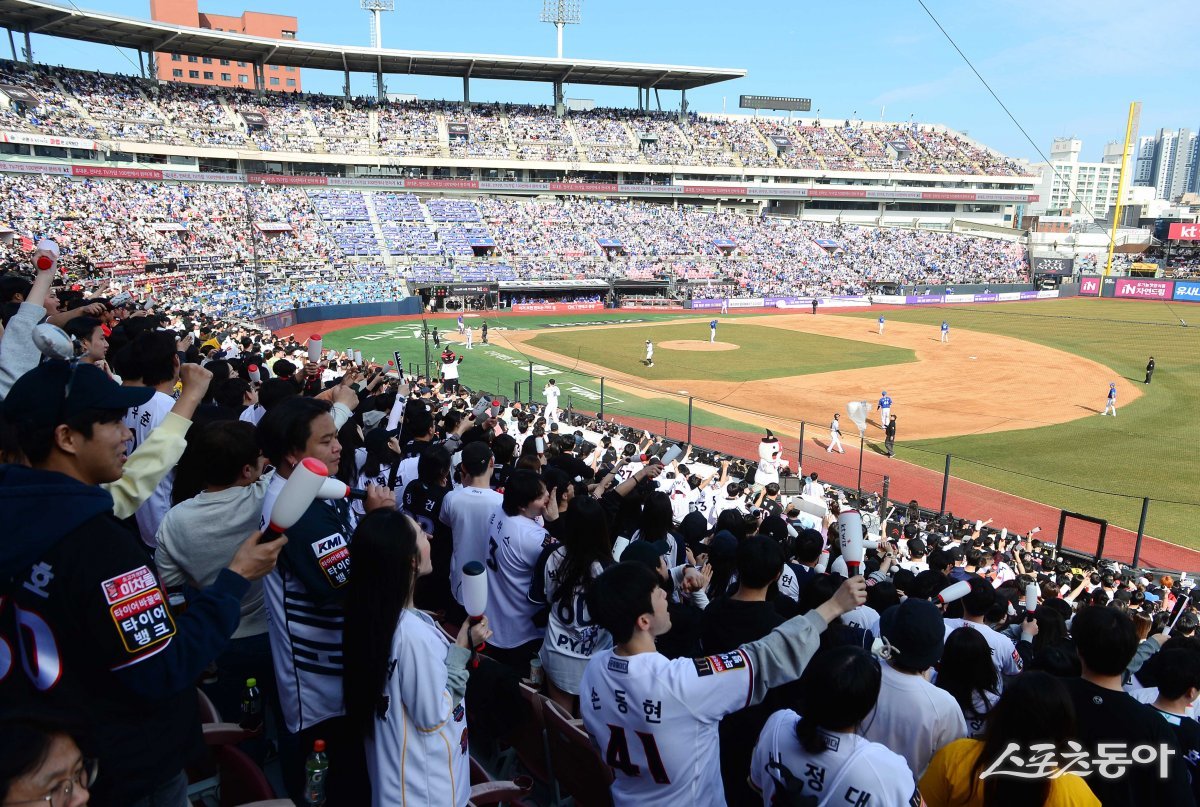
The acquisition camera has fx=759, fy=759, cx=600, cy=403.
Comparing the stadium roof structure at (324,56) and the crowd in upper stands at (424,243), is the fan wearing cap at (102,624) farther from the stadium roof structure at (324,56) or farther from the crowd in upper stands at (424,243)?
the stadium roof structure at (324,56)

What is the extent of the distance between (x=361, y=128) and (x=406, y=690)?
72.1m

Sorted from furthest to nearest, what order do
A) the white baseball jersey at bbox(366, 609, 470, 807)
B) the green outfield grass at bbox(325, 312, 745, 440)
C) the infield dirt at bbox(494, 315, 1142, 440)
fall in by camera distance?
1. the infield dirt at bbox(494, 315, 1142, 440)
2. the green outfield grass at bbox(325, 312, 745, 440)
3. the white baseball jersey at bbox(366, 609, 470, 807)

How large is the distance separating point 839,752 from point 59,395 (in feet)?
11.4

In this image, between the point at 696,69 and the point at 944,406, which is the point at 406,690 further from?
the point at 696,69

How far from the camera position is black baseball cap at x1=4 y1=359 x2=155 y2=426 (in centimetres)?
303

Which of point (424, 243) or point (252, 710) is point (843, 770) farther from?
point (424, 243)

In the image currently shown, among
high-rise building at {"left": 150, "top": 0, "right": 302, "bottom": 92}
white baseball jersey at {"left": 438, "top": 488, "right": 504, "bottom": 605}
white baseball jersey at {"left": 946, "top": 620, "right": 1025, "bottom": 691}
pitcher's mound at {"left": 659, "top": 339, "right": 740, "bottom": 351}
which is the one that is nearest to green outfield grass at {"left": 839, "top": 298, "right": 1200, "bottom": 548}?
white baseball jersey at {"left": 946, "top": 620, "right": 1025, "bottom": 691}

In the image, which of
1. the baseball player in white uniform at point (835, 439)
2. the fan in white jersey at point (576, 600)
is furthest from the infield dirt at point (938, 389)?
the fan in white jersey at point (576, 600)

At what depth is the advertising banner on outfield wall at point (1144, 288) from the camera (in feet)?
227

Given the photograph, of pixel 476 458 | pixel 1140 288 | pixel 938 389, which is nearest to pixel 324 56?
pixel 938 389

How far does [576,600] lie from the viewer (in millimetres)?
4625

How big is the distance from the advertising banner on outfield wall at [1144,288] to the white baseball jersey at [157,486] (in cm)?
8428

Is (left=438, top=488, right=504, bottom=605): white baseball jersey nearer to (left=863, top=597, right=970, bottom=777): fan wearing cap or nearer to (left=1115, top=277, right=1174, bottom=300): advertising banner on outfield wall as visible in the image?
(left=863, top=597, right=970, bottom=777): fan wearing cap

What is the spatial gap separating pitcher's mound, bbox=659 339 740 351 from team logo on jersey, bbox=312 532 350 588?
3820cm
